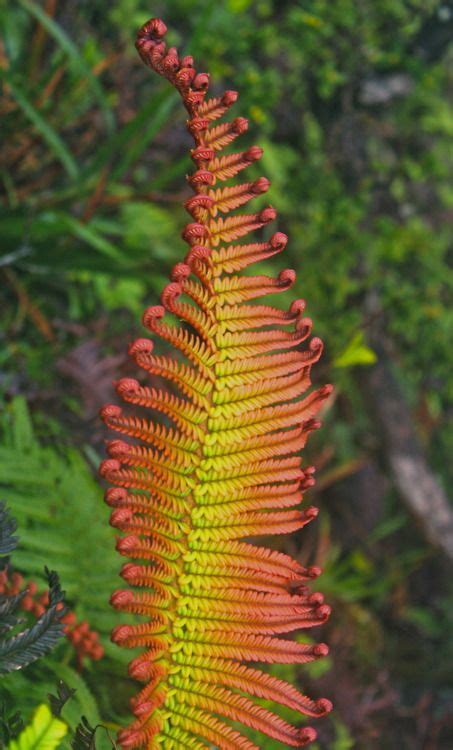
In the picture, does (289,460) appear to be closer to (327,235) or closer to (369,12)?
(327,235)

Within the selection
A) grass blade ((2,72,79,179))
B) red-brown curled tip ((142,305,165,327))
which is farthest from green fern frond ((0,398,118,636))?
grass blade ((2,72,79,179))

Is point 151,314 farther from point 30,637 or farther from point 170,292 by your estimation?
point 30,637

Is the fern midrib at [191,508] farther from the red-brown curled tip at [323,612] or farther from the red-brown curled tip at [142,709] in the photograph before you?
the red-brown curled tip at [323,612]

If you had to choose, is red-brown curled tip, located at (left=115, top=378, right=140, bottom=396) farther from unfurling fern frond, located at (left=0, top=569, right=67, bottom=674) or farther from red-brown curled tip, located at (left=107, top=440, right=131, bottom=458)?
unfurling fern frond, located at (left=0, top=569, right=67, bottom=674)

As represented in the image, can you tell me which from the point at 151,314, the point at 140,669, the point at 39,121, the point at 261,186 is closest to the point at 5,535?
the point at 140,669

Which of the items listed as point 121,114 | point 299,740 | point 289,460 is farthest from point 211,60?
point 299,740

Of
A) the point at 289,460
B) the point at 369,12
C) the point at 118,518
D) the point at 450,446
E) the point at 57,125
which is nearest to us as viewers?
the point at 118,518

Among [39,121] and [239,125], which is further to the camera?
[39,121]
